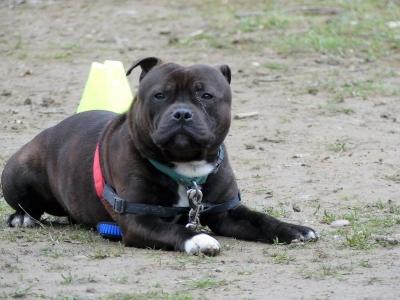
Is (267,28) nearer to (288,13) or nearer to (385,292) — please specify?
(288,13)

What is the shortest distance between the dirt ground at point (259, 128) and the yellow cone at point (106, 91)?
87cm

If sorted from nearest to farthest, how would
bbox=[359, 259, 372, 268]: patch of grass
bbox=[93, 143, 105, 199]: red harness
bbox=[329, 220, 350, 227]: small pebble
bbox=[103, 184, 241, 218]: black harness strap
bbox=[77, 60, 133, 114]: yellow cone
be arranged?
bbox=[359, 259, 372, 268]: patch of grass, bbox=[103, 184, 241, 218]: black harness strap, bbox=[93, 143, 105, 199]: red harness, bbox=[329, 220, 350, 227]: small pebble, bbox=[77, 60, 133, 114]: yellow cone

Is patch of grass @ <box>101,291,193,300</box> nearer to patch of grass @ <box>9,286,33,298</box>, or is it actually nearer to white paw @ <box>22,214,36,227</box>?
patch of grass @ <box>9,286,33,298</box>

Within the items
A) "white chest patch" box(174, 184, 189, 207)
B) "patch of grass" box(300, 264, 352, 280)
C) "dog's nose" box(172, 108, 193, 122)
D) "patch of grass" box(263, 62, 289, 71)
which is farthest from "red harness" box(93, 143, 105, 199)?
"patch of grass" box(263, 62, 289, 71)

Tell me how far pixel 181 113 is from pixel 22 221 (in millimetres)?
1654

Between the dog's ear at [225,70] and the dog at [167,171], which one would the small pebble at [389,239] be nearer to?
the dog at [167,171]

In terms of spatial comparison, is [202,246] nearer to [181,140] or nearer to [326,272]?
[181,140]

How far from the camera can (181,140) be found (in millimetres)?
6695

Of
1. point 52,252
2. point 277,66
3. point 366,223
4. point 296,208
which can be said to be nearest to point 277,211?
point 296,208

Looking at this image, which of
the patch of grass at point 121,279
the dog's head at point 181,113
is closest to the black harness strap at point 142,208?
the dog's head at point 181,113

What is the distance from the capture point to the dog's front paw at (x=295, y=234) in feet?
22.6

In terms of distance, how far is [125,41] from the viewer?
14.3 m

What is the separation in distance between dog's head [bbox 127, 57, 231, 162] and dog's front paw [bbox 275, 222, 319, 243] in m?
0.60

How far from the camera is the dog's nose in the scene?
664 centimetres
